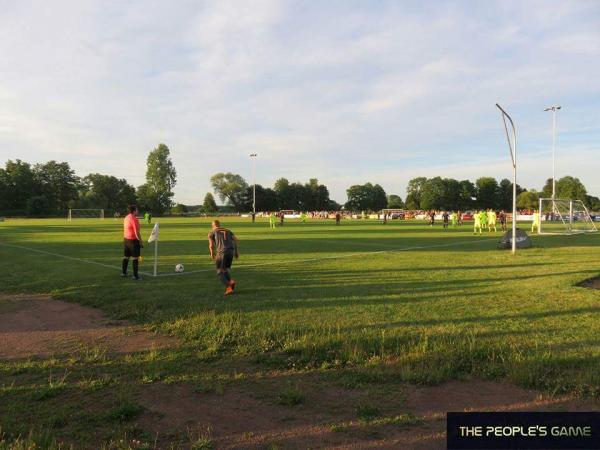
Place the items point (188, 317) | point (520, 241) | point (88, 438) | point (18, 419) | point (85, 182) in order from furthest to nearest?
point (85, 182)
point (520, 241)
point (188, 317)
point (18, 419)
point (88, 438)

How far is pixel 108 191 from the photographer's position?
117m

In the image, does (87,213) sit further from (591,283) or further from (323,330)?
(323,330)

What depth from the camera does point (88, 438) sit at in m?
3.64

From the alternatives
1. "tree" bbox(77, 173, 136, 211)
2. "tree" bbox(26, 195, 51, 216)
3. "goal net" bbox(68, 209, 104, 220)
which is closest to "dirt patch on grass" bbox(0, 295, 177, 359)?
"goal net" bbox(68, 209, 104, 220)

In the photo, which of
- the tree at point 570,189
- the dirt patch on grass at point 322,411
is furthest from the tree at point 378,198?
the dirt patch on grass at point 322,411

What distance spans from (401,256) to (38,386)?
14.0 m

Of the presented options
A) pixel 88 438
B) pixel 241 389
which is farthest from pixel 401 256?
pixel 88 438

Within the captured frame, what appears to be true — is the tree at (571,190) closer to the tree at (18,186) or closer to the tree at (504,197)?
the tree at (504,197)

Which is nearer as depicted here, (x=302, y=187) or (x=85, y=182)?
(x=85, y=182)

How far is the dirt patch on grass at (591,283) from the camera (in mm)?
10445

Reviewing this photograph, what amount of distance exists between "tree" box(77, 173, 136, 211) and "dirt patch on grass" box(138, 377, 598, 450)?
11425cm

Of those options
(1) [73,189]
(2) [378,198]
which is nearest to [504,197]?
(2) [378,198]

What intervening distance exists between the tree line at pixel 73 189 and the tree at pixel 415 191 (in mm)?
75870

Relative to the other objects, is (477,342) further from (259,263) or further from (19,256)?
(19,256)
